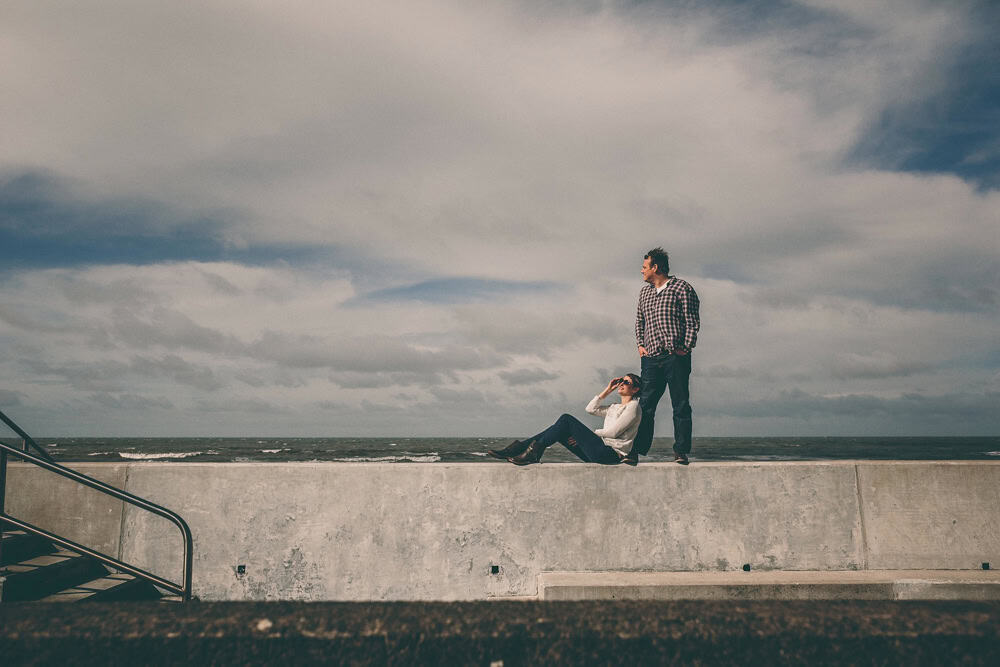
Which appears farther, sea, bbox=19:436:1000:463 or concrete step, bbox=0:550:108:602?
sea, bbox=19:436:1000:463

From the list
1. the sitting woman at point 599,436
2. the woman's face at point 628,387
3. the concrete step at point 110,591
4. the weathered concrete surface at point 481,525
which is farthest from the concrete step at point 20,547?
the woman's face at point 628,387

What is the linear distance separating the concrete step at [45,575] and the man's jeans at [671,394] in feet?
16.7

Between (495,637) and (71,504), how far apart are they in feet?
18.8

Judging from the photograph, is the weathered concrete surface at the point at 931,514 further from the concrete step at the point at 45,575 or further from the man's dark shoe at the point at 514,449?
the concrete step at the point at 45,575

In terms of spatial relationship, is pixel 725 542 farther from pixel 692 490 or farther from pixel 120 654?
pixel 120 654

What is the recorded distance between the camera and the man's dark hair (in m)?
6.81

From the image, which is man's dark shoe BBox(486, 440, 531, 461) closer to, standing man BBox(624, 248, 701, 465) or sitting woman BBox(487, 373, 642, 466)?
sitting woman BBox(487, 373, 642, 466)

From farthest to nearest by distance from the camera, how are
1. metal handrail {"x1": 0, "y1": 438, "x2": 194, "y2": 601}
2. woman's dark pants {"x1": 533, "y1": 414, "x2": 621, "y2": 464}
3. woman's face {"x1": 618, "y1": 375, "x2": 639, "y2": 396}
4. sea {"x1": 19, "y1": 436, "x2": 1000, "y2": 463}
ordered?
sea {"x1": 19, "y1": 436, "x2": 1000, "y2": 463} → woman's face {"x1": 618, "y1": 375, "x2": 639, "y2": 396} → woman's dark pants {"x1": 533, "y1": 414, "x2": 621, "y2": 464} → metal handrail {"x1": 0, "y1": 438, "x2": 194, "y2": 601}

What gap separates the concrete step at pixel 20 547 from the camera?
215 inches

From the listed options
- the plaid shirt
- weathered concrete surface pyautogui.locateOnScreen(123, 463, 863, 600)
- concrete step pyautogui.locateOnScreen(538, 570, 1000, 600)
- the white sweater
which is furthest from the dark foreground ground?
the plaid shirt

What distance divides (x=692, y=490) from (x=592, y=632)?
420 centimetres

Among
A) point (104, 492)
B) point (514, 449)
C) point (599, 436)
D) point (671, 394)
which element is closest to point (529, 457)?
point (514, 449)

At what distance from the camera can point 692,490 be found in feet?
18.2

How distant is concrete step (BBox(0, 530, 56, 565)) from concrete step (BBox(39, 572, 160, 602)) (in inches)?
23.4
